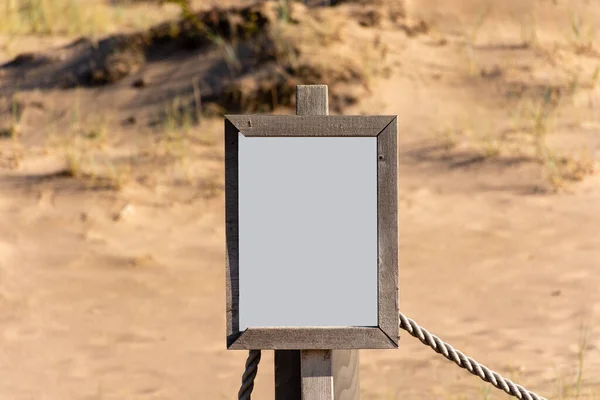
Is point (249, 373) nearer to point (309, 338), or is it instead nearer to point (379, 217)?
point (309, 338)

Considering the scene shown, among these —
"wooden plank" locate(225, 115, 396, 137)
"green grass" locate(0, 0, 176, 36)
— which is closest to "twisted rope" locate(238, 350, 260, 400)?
"wooden plank" locate(225, 115, 396, 137)

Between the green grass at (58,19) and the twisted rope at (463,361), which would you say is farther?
the green grass at (58,19)

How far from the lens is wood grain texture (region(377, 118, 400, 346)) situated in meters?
1.82

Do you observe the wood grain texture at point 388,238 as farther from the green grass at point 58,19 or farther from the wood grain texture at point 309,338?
the green grass at point 58,19

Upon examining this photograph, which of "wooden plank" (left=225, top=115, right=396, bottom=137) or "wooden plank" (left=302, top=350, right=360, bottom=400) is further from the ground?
"wooden plank" (left=225, top=115, right=396, bottom=137)

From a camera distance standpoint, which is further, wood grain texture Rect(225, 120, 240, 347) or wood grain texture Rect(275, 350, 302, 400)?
wood grain texture Rect(275, 350, 302, 400)

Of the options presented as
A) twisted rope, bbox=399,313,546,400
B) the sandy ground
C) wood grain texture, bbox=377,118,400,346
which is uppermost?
wood grain texture, bbox=377,118,400,346

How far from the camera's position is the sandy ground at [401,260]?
3.61 meters

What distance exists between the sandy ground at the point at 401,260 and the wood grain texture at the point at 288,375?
1377 millimetres

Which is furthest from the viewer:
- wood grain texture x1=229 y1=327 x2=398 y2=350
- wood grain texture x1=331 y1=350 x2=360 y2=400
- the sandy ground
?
the sandy ground

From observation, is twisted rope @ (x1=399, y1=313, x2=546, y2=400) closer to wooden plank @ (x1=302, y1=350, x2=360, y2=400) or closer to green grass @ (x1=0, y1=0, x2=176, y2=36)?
wooden plank @ (x1=302, y1=350, x2=360, y2=400)

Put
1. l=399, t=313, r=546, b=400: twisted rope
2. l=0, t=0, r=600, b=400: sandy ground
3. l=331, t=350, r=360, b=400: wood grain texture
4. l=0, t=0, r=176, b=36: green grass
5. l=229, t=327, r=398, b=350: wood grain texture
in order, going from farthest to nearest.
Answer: l=0, t=0, r=176, b=36: green grass
l=0, t=0, r=600, b=400: sandy ground
l=399, t=313, r=546, b=400: twisted rope
l=331, t=350, r=360, b=400: wood grain texture
l=229, t=327, r=398, b=350: wood grain texture

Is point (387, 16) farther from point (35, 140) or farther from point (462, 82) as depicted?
point (35, 140)

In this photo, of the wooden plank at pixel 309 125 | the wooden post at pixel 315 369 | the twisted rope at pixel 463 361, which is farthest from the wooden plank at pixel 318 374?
the wooden plank at pixel 309 125
